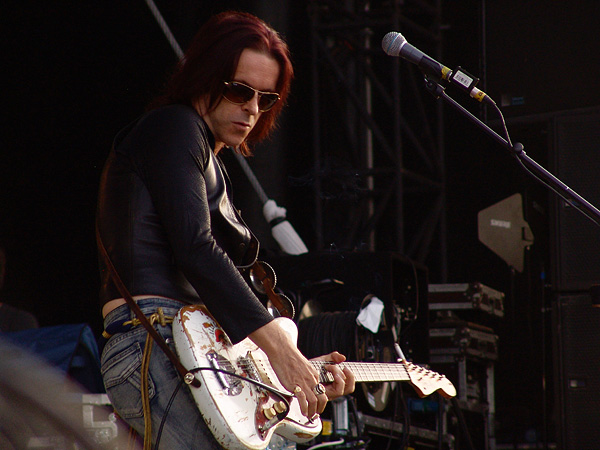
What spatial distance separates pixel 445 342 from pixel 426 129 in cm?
208

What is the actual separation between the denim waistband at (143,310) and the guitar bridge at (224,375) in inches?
5.6

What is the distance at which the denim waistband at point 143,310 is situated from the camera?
5.97 feet

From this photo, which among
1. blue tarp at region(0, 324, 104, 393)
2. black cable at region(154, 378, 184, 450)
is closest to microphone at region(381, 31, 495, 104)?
black cable at region(154, 378, 184, 450)

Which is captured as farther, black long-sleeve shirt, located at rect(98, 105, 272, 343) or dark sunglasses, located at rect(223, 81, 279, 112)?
dark sunglasses, located at rect(223, 81, 279, 112)

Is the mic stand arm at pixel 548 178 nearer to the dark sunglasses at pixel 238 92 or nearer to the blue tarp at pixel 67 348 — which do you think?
the dark sunglasses at pixel 238 92

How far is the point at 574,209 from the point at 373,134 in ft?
7.24

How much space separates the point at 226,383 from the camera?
1.78m

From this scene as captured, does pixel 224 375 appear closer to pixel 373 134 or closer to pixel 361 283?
pixel 361 283

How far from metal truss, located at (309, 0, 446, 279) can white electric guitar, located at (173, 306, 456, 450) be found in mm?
3639

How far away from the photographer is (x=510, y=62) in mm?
4383

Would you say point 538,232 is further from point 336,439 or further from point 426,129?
point 336,439

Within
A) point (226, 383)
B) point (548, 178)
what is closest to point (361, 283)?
point (548, 178)

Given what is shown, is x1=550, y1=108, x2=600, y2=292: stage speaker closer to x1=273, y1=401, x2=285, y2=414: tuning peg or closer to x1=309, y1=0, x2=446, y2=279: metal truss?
x1=309, y1=0, x2=446, y2=279: metal truss

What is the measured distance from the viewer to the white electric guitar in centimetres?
173
